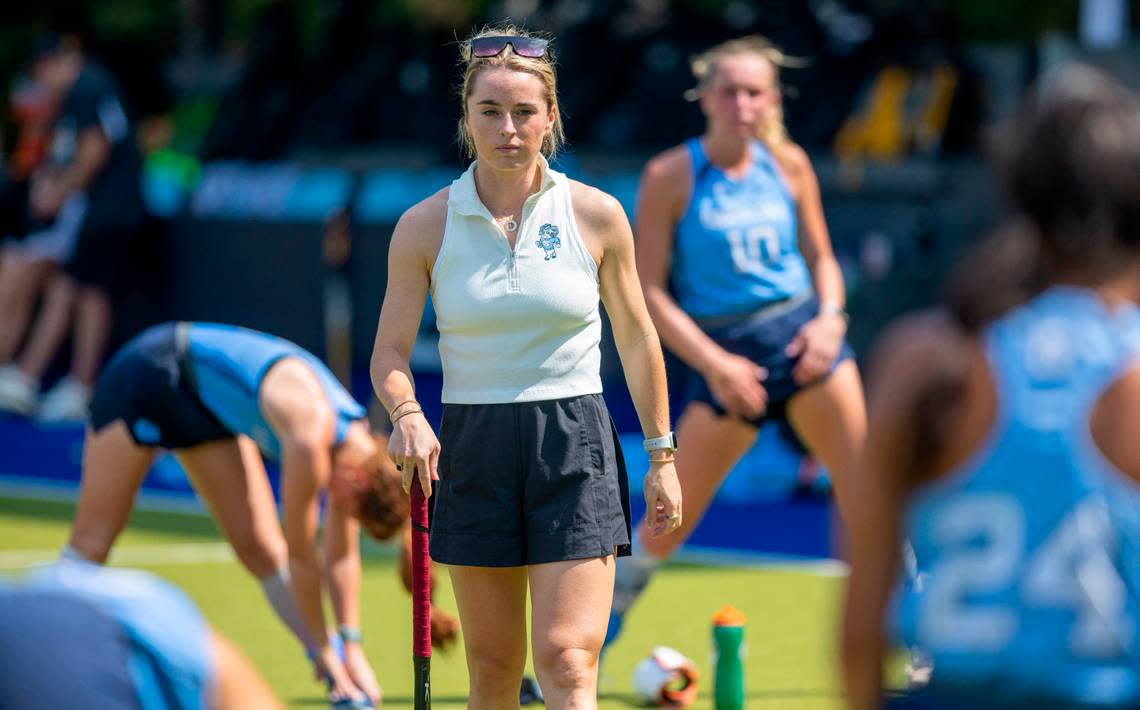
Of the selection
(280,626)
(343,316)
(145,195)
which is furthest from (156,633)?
(145,195)

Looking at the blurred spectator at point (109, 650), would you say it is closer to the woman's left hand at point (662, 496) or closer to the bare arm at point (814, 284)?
the woman's left hand at point (662, 496)

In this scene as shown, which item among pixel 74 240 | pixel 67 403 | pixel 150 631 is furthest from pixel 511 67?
pixel 74 240

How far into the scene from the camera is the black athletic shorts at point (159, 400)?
20.3ft

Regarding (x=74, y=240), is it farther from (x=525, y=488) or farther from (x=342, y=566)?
(x=525, y=488)

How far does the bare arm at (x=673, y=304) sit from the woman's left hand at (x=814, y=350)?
0.46 ft

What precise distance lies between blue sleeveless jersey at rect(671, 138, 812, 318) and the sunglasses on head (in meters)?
2.03

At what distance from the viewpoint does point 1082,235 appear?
8.52ft

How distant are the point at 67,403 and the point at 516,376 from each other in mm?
11274

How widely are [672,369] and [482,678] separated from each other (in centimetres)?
819

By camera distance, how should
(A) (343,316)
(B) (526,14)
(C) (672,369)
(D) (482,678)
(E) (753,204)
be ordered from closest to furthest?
(D) (482,678) < (E) (753,204) < (C) (672,369) < (A) (343,316) < (B) (526,14)

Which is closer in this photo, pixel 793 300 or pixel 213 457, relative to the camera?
pixel 213 457

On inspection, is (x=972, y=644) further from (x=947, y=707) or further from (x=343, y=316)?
(x=343, y=316)

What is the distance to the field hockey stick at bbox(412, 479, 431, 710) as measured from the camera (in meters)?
5.05

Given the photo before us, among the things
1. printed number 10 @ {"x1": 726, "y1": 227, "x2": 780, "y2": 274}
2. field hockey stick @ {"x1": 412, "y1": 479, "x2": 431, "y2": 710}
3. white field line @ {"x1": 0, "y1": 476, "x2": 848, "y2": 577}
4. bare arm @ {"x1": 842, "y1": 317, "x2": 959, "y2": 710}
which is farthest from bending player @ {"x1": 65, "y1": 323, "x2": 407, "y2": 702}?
bare arm @ {"x1": 842, "y1": 317, "x2": 959, "y2": 710}
